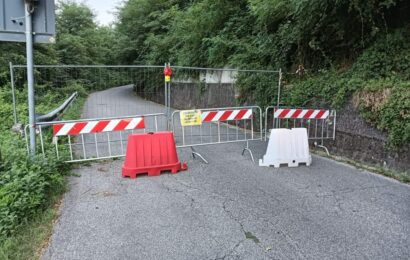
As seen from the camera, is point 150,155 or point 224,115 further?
point 224,115

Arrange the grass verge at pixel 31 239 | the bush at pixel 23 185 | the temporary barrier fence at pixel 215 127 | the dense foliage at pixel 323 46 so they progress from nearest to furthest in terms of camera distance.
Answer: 1. the grass verge at pixel 31 239
2. the bush at pixel 23 185
3. the dense foliage at pixel 323 46
4. the temporary barrier fence at pixel 215 127

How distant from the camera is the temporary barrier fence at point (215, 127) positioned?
6.68 metres

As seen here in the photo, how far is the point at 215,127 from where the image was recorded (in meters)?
10.9

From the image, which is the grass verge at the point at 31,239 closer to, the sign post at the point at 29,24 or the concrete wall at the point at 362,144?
the sign post at the point at 29,24

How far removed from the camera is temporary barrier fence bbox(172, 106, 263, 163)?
6.68 metres

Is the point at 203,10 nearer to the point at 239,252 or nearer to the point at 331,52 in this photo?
the point at 331,52

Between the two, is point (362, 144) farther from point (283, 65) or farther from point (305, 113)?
point (283, 65)

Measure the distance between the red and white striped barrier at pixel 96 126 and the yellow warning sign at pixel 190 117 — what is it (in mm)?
825

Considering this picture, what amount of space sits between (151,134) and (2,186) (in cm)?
245

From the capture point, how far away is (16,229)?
370 cm

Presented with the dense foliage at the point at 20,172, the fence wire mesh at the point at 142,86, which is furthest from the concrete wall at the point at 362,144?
the dense foliage at the point at 20,172

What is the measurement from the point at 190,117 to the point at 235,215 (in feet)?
9.44

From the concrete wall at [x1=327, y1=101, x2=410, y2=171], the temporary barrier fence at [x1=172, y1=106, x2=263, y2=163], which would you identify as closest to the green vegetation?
the concrete wall at [x1=327, y1=101, x2=410, y2=171]

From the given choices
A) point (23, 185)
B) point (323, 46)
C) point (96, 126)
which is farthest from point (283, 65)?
point (23, 185)
